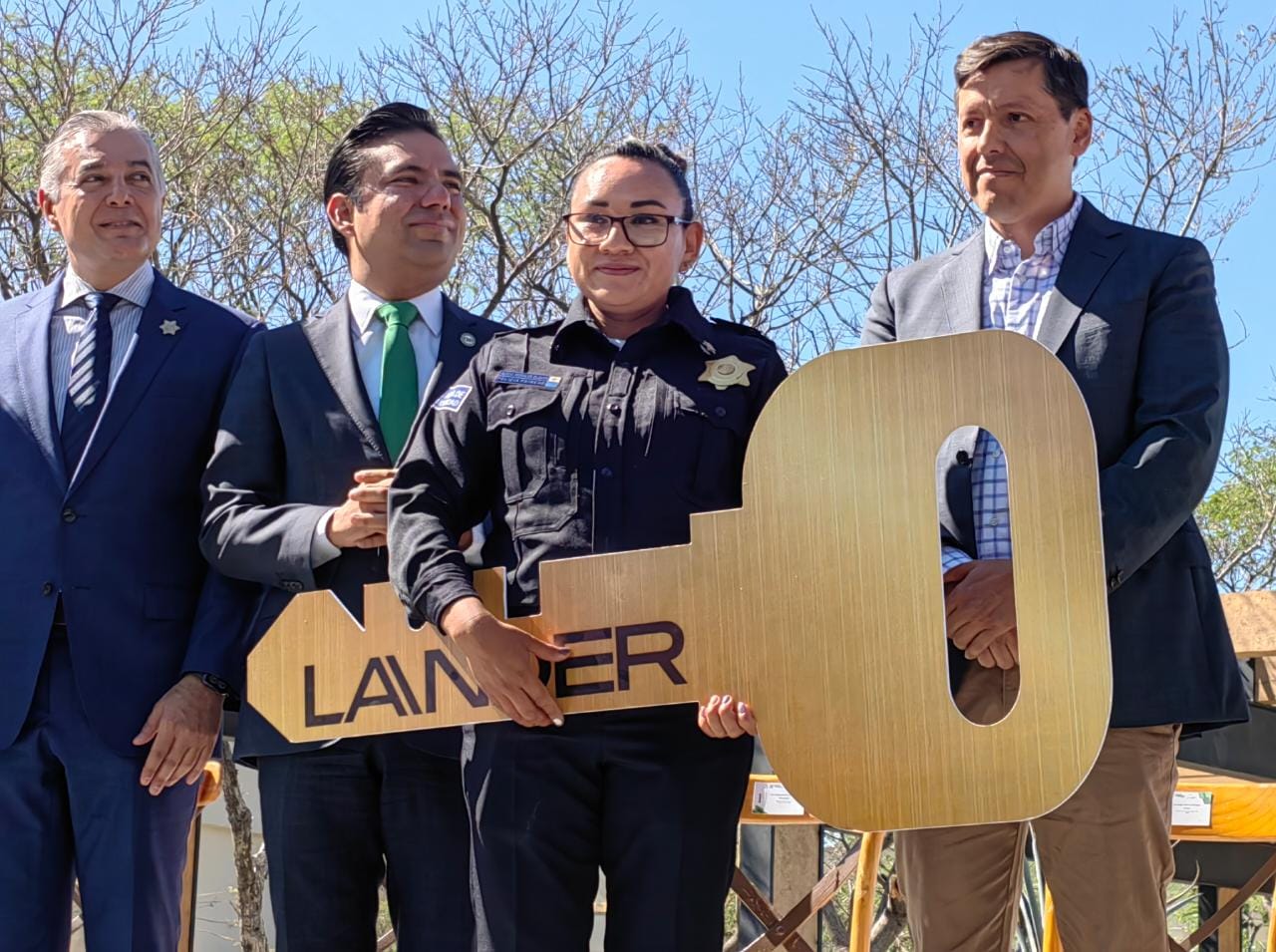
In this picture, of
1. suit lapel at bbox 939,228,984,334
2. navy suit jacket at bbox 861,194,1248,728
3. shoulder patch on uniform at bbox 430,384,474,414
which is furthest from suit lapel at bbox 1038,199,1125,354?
shoulder patch on uniform at bbox 430,384,474,414

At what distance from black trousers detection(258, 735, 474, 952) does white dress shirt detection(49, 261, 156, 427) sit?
97cm

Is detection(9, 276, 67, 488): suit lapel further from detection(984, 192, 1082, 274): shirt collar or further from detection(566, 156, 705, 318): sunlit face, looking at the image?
detection(984, 192, 1082, 274): shirt collar

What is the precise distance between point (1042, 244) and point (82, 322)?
1.99m

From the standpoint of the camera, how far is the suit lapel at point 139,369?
130 inches

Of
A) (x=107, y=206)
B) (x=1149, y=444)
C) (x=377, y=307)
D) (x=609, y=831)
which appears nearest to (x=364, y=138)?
(x=377, y=307)

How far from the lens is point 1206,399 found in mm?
2686

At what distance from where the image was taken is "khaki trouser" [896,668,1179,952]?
8.58 feet

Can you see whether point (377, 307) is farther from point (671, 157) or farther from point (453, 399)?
point (671, 157)

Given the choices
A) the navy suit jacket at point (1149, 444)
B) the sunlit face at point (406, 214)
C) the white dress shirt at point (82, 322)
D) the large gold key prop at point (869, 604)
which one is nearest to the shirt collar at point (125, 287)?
the white dress shirt at point (82, 322)

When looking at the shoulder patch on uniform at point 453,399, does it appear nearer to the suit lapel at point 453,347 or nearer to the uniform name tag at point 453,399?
the uniform name tag at point 453,399

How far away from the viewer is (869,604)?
2.35 meters

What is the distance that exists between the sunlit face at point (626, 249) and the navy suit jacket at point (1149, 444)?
0.52 metres

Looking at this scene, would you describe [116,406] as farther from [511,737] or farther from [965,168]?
[965,168]

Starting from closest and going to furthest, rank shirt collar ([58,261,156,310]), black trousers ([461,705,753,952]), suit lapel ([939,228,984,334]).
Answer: black trousers ([461,705,753,952]) → suit lapel ([939,228,984,334]) → shirt collar ([58,261,156,310])
